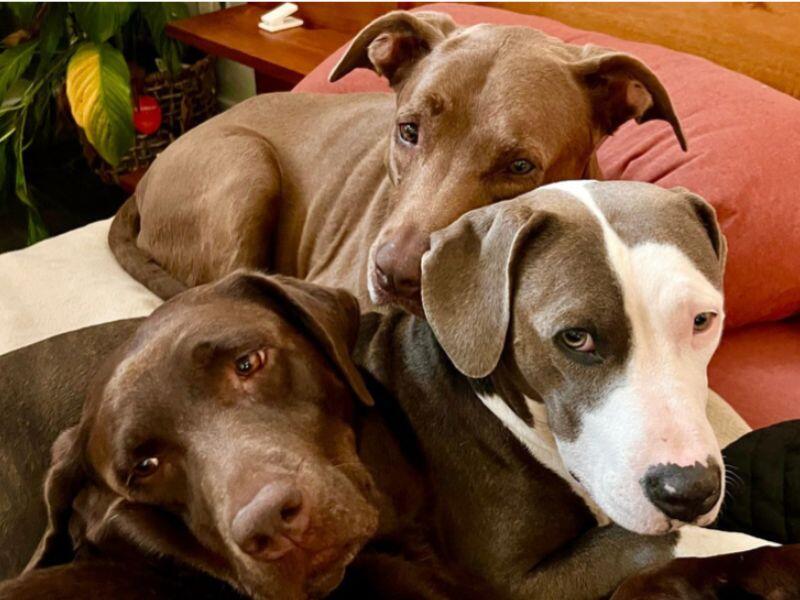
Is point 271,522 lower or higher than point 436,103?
lower

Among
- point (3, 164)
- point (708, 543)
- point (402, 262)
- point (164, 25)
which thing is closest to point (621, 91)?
point (402, 262)

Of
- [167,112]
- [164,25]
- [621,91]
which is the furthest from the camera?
[167,112]

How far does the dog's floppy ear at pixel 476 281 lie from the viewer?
162 centimetres

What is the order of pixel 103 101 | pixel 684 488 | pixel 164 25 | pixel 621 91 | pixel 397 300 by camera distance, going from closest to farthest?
pixel 684 488, pixel 397 300, pixel 621 91, pixel 103 101, pixel 164 25

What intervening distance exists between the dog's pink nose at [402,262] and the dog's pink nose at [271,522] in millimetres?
539

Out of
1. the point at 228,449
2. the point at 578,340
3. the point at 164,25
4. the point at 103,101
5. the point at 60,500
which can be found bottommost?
the point at 103,101

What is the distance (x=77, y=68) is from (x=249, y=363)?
2957 mm

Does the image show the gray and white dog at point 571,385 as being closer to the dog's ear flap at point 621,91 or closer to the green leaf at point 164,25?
the dog's ear flap at point 621,91

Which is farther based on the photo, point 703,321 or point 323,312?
point 323,312

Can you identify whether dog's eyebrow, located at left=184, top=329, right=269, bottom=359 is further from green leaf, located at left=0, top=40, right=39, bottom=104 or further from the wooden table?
green leaf, located at left=0, top=40, right=39, bottom=104

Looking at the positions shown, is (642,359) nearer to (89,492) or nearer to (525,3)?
(89,492)

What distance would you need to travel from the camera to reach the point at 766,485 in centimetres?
180

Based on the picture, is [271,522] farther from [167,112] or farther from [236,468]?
[167,112]

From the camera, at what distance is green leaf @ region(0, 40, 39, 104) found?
429 cm
